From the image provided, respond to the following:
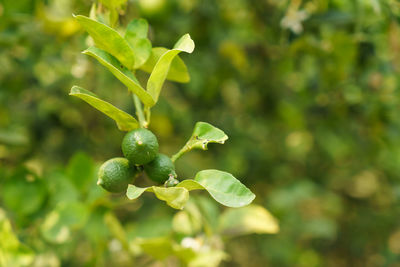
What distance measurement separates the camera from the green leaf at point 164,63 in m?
0.63

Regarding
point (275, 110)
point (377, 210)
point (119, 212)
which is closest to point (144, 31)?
point (275, 110)

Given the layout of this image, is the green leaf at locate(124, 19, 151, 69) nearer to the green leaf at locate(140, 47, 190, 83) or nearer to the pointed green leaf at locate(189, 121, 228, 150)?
the green leaf at locate(140, 47, 190, 83)

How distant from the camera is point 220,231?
3.96 ft

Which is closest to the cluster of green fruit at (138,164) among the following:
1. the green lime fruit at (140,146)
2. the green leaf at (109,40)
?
the green lime fruit at (140,146)

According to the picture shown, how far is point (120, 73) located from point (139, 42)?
0.47ft

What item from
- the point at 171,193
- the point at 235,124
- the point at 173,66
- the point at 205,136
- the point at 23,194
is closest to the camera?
the point at 171,193

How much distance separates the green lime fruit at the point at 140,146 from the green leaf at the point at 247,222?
576mm

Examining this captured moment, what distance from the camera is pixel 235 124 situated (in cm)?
211

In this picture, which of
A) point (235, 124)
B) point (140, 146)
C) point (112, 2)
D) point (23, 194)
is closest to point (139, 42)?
point (112, 2)

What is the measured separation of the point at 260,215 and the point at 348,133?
39.8 inches

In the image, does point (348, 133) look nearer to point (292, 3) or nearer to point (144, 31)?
point (292, 3)

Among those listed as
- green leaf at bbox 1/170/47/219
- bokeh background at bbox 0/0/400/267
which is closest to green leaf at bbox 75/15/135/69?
bokeh background at bbox 0/0/400/267

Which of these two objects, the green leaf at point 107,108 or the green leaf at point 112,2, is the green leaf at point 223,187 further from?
the green leaf at point 112,2

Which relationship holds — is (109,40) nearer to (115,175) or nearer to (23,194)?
(115,175)
